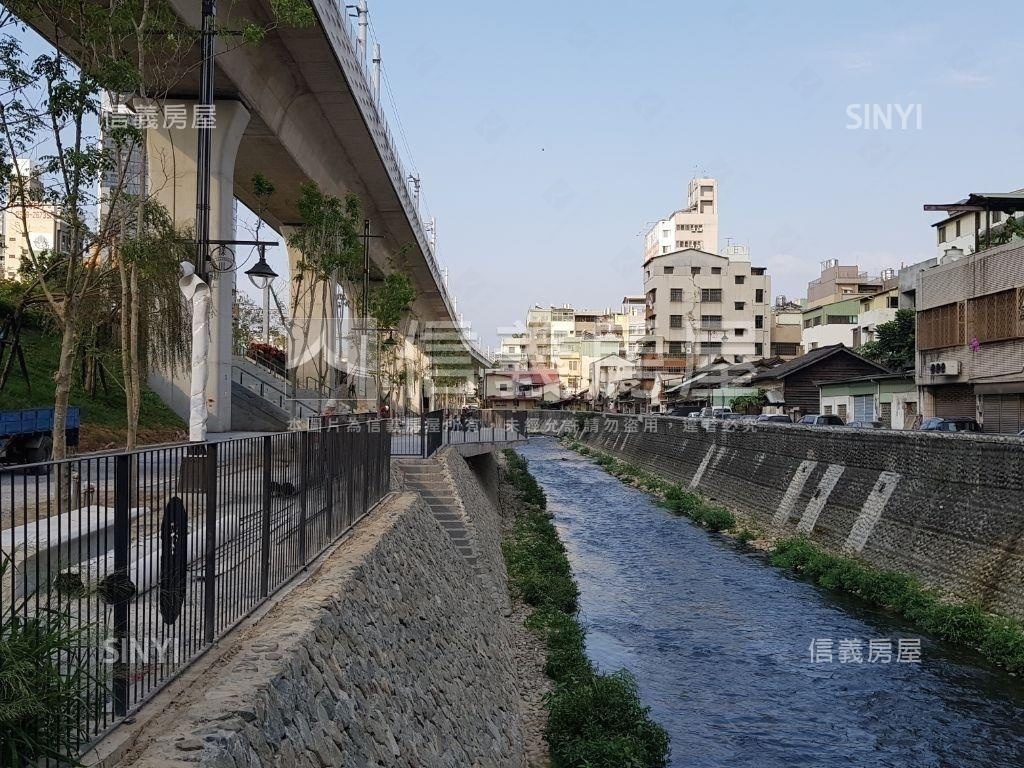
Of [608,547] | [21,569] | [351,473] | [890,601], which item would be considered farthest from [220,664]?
[608,547]

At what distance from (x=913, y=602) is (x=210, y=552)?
599 inches

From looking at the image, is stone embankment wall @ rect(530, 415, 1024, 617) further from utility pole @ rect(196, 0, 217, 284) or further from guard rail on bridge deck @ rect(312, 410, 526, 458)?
utility pole @ rect(196, 0, 217, 284)

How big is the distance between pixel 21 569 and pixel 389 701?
152 inches

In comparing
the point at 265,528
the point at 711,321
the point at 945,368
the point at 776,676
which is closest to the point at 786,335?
the point at 711,321

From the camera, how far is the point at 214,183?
2284 centimetres

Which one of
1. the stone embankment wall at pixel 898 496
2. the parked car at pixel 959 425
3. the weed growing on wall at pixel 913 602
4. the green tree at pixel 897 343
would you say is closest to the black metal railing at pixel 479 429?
the stone embankment wall at pixel 898 496

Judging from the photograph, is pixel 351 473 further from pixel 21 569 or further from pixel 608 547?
pixel 608 547

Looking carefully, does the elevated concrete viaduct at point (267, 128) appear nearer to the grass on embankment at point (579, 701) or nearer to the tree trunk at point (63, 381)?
the tree trunk at point (63, 381)

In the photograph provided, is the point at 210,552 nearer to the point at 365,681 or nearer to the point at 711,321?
the point at 365,681

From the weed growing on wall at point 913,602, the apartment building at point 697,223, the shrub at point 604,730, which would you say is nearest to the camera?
the shrub at point 604,730

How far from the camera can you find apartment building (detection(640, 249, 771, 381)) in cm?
9094

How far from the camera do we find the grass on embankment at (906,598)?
14.8 m

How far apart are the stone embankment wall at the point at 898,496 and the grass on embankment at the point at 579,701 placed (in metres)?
7.62

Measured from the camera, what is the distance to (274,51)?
22.7m
